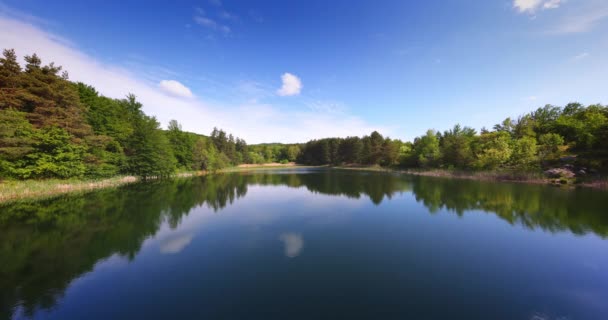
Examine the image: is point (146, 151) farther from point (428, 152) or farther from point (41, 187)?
point (428, 152)

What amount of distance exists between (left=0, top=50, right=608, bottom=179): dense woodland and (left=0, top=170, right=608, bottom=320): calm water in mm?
6636

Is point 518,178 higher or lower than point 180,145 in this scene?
lower

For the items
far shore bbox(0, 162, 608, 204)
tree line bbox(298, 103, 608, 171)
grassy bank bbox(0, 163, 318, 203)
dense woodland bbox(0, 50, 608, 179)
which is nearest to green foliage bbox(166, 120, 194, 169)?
dense woodland bbox(0, 50, 608, 179)

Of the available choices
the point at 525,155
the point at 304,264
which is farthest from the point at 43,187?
the point at 525,155

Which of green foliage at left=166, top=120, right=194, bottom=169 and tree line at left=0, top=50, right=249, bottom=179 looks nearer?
tree line at left=0, top=50, right=249, bottom=179

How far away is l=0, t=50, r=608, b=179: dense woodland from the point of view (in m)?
16.2

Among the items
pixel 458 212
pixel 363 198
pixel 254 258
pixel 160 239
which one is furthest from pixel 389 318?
pixel 363 198

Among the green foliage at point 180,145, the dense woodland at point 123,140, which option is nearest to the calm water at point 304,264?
the dense woodland at point 123,140

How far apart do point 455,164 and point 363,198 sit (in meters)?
30.3

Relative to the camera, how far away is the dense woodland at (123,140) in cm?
1616

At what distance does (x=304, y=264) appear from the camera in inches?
240

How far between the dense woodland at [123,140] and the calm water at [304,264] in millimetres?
6636

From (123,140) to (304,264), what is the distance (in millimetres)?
33082

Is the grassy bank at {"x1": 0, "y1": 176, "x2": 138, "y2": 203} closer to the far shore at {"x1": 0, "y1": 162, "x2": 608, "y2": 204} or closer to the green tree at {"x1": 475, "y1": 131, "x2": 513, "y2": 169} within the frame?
the far shore at {"x1": 0, "y1": 162, "x2": 608, "y2": 204}
